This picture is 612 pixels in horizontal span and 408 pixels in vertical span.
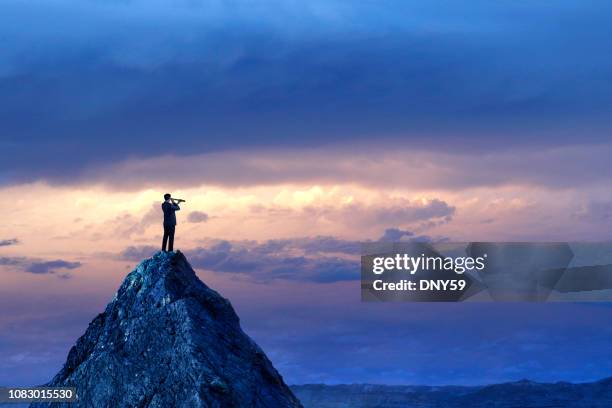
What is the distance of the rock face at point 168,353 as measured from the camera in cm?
3509

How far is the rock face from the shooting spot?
35094 millimetres

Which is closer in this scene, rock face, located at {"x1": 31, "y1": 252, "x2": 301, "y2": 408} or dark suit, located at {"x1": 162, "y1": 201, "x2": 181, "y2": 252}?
rock face, located at {"x1": 31, "y1": 252, "x2": 301, "y2": 408}

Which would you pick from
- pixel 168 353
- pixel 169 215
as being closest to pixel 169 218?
pixel 169 215

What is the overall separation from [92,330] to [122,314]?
8.95 feet

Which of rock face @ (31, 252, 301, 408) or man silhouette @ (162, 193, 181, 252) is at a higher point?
man silhouette @ (162, 193, 181, 252)

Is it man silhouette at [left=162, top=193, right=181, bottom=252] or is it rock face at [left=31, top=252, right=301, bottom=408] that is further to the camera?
man silhouette at [left=162, top=193, right=181, bottom=252]

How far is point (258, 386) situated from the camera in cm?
3750

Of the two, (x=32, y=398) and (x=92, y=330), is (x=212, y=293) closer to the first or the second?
(x=92, y=330)

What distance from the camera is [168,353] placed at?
36.2 m

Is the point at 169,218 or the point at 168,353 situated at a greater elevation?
A: the point at 169,218

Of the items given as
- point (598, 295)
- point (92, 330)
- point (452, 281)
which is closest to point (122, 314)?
point (92, 330)

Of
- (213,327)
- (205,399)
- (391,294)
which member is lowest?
(205,399)

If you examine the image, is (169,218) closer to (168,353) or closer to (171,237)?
(171,237)

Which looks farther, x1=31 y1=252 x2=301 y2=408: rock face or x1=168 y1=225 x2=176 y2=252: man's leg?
x1=168 y1=225 x2=176 y2=252: man's leg
